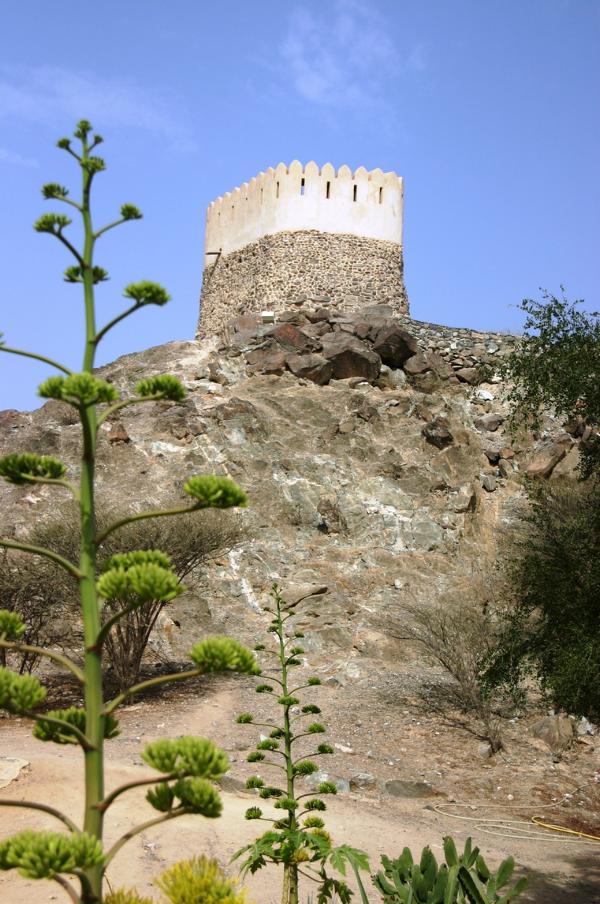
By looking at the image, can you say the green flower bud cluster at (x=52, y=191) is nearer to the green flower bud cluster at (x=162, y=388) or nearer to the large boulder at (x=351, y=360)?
the green flower bud cluster at (x=162, y=388)

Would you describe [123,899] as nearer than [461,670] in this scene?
Yes

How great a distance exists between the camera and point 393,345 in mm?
26141

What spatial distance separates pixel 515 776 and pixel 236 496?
10387 millimetres

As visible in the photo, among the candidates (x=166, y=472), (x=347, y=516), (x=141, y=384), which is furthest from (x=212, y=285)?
(x=141, y=384)

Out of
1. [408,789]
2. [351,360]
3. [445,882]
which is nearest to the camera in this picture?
[445,882]

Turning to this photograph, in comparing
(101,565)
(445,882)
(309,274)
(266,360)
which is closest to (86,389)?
(445,882)

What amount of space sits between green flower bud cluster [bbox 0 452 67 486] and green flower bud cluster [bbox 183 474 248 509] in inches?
19.3

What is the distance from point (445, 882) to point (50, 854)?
3.63 meters

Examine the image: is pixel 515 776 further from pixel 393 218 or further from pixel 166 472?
pixel 393 218

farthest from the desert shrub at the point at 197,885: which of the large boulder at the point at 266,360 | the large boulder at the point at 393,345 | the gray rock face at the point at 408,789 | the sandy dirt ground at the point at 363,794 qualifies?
the large boulder at the point at 393,345

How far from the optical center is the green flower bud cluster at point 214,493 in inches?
103

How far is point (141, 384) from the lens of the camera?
2.96m

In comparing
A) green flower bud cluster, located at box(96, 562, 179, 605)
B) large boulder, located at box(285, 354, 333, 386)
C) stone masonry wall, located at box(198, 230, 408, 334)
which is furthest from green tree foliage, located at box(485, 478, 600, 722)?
stone masonry wall, located at box(198, 230, 408, 334)

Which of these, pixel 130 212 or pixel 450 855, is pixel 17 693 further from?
pixel 450 855
